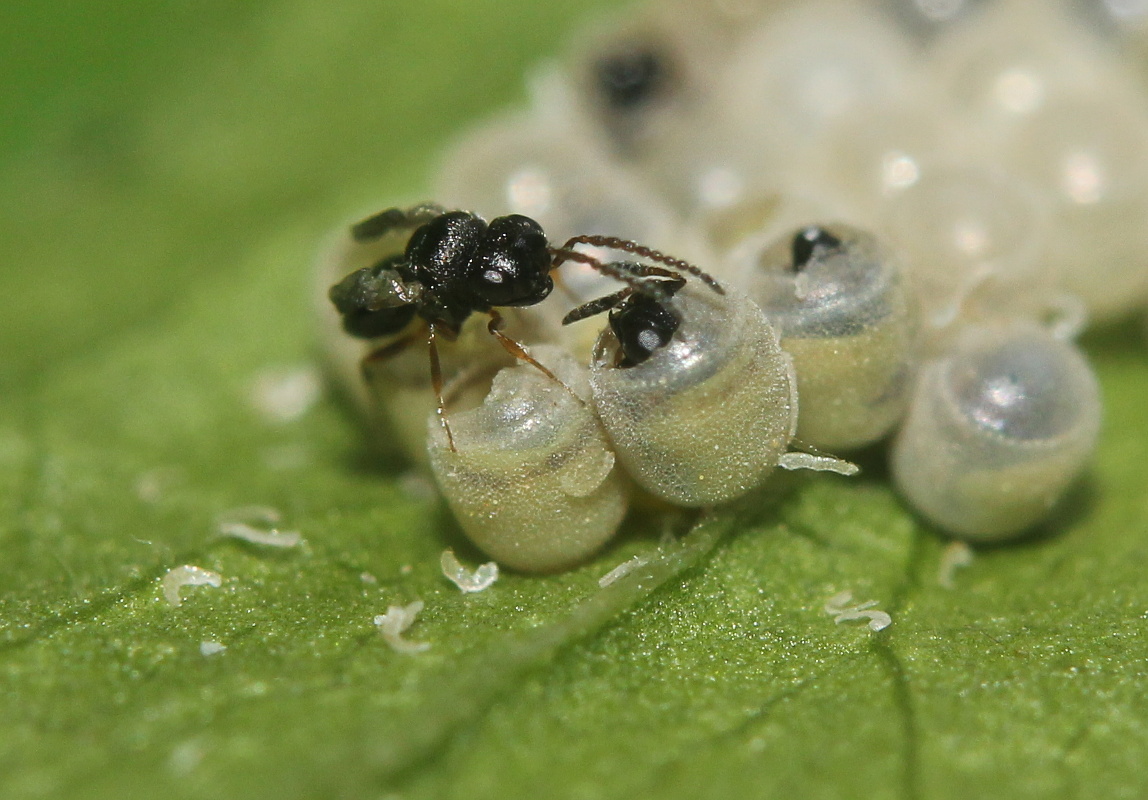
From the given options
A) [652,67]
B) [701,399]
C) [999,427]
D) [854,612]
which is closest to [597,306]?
[701,399]

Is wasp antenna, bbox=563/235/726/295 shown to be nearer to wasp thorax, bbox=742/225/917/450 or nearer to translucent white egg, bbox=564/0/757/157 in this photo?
wasp thorax, bbox=742/225/917/450

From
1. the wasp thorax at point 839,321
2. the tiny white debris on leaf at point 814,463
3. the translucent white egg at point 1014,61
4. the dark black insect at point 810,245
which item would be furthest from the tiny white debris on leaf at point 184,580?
the translucent white egg at point 1014,61

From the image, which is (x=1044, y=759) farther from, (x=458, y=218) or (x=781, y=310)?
(x=458, y=218)

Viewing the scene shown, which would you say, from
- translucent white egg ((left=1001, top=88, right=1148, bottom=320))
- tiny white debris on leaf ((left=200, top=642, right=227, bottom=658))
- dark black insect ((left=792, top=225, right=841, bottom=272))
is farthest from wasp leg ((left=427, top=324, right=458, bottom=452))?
translucent white egg ((left=1001, top=88, right=1148, bottom=320))

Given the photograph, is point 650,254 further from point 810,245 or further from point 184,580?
point 184,580

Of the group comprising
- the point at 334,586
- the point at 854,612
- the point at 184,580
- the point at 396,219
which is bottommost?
the point at 854,612

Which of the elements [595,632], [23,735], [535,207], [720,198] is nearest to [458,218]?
[535,207]
